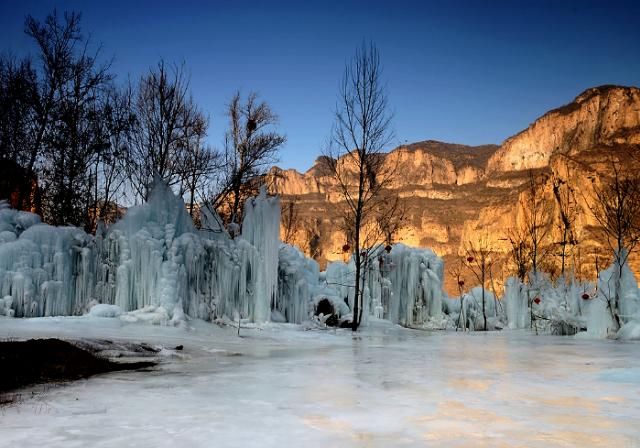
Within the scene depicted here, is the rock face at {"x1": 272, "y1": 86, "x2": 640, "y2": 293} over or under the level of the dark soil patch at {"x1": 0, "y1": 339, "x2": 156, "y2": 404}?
over

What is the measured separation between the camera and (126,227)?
383 inches

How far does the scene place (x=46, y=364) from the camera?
13.8ft

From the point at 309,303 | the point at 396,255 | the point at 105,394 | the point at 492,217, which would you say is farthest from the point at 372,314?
the point at 492,217

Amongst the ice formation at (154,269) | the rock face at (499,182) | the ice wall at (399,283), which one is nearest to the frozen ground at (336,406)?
the ice formation at (154,269)

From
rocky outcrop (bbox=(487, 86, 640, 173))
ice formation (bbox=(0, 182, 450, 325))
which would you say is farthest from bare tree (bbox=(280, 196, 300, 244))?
rocky outcrop (bbox=(487, 86, 640, 173))

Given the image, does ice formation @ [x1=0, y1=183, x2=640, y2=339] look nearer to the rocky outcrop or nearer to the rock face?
the rock face

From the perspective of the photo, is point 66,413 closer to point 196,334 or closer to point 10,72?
point 196,334

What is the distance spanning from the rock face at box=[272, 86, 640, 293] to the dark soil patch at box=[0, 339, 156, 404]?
54913 mm

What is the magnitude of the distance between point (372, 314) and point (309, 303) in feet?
10.3

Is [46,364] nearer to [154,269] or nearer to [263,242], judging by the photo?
[154,269]

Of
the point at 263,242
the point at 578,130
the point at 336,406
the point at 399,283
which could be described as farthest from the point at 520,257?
the point at 578,130

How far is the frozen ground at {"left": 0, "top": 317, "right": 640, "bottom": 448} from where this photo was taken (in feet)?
7.59

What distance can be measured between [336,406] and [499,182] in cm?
10919

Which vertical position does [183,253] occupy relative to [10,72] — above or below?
below
